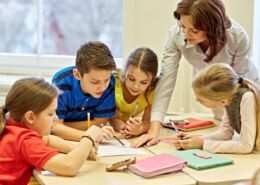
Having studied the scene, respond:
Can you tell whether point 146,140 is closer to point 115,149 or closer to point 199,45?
point 115,149

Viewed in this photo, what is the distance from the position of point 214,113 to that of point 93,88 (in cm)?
78

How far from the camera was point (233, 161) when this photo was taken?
173 cm

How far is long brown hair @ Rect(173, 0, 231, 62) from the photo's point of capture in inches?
76.9

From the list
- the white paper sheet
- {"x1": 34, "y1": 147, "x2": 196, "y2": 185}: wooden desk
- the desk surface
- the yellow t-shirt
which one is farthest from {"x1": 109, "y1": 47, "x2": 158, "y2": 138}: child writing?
→ {"x1": 34, "y1": 147, "x2": 196, "y2": 185}: wooden desk

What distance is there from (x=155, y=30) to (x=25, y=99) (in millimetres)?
1219

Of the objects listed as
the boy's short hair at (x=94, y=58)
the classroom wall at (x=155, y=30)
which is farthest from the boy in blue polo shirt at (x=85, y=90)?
the classroom wall at (x=155, y=30)

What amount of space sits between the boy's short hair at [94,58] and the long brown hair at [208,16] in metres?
0.35

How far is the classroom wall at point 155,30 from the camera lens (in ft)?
8.75

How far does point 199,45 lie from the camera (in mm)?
2178

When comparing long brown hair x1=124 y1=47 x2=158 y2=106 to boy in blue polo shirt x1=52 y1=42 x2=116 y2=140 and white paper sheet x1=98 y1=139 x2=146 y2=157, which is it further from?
white paper sheet x1=98 y1=139 x2=146 y2=157

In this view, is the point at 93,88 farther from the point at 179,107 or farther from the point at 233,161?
the point at 179,107

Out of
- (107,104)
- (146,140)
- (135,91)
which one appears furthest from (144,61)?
(146,140)

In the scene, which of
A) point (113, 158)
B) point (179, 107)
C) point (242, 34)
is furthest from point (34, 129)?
point (179, 107)

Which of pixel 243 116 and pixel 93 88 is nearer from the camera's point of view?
pixel 243 116
